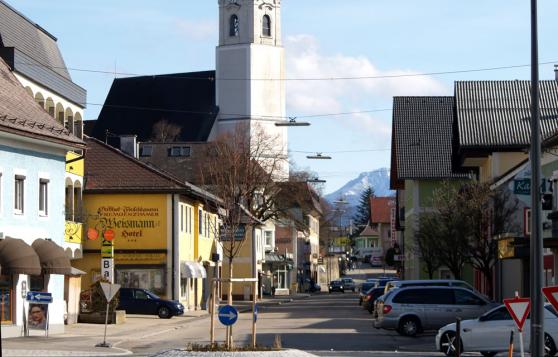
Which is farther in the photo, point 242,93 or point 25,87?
point 242,93

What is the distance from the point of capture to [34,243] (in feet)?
121

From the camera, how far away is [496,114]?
59.3 meters

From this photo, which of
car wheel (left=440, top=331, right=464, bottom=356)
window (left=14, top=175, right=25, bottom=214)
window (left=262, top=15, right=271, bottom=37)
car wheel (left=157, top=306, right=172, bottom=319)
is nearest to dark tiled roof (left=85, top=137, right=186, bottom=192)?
car wheel (left=157, top=306, right=172, bottom=319)

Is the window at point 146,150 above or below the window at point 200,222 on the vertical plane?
above

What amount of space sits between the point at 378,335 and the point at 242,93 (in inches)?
3319

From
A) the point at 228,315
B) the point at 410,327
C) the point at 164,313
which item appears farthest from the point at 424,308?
the point at 164,313

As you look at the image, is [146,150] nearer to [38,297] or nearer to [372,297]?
[372,297]

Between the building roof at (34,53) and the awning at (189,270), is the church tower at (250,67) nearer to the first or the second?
the awning at (189,270)

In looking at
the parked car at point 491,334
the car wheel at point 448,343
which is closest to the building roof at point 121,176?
the car wheel at point 448,343

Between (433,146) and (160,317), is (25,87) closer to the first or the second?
(160,317)

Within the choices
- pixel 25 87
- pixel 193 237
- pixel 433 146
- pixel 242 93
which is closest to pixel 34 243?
pixel 25 87

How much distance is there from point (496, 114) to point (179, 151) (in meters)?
34.2

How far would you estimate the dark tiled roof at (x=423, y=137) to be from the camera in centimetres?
7681

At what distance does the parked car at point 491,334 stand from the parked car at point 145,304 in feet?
84.7
